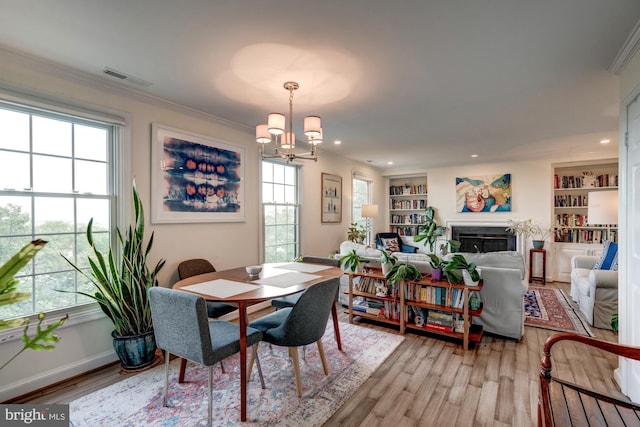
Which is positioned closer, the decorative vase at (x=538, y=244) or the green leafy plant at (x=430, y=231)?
the decorative vase at (x=538, y=244)

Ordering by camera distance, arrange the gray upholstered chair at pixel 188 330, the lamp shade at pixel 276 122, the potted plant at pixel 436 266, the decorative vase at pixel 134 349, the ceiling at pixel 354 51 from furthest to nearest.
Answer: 1. the potted plant at pixel 436 266
2. the decorative vase at pixel 134 349
3. the lamp shade at pixel 276 122
4. the gray upholstered chair at pixel 188 330
5. the ceiling at pixel 354 51

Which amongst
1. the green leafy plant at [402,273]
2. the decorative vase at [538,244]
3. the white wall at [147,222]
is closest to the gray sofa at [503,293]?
the green leafy plant at [402,273]

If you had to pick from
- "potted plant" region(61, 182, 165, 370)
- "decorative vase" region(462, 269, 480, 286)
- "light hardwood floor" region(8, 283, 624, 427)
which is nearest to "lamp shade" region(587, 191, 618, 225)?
"light hardwood floor" region(8, 283, 624, 427)

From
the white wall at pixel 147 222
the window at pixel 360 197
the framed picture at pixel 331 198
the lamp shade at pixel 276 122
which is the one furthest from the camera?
the window at pixel 360 197

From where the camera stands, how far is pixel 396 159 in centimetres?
602

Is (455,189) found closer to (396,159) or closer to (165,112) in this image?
(396,159)

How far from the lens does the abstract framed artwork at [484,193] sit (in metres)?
6.02

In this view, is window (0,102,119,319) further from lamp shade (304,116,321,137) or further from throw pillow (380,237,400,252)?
throw pillow (380,237,400,252)

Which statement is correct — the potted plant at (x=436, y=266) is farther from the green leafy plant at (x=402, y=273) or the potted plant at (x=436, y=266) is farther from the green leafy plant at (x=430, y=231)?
the green leafy plant at (x=430, y=231)

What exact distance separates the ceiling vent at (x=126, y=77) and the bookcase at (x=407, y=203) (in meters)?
5.93

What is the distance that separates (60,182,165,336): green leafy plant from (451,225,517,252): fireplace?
550 centimetres

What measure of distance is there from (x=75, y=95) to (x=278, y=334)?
2396 mm

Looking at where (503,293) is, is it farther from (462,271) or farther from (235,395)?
(235,395)

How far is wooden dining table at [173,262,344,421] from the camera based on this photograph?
1914mm
